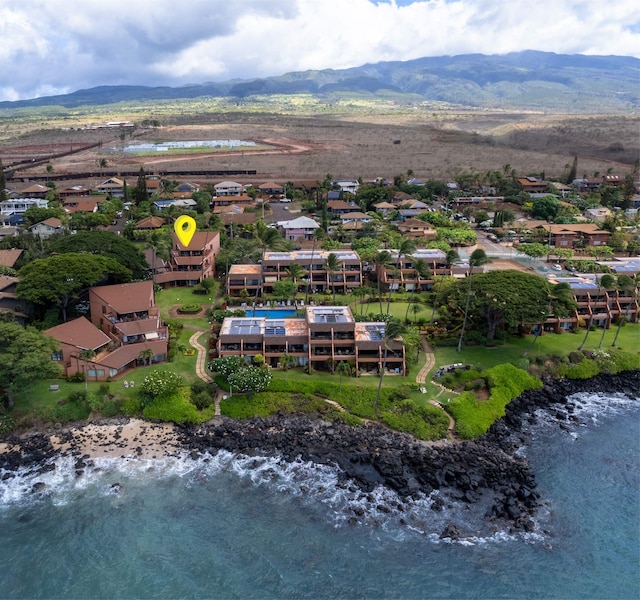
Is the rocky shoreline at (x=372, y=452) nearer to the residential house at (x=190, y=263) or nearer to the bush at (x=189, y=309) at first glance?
the bush at (x=189, y=309)

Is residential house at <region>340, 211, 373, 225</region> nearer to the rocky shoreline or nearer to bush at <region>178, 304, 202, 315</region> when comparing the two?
bush at <region>178, 304, 202, 315</region>

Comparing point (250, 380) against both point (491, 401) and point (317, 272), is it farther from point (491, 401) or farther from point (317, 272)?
point (317, 272)

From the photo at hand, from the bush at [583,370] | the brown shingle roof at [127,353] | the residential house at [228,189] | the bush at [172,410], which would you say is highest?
the residential house at [228,189]

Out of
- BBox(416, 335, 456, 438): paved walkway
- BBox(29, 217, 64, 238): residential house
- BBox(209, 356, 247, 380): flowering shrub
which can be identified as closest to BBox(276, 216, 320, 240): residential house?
BBox(29, 217, 64, 238): residential house

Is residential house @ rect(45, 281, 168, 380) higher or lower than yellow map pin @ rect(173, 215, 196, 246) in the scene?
lower

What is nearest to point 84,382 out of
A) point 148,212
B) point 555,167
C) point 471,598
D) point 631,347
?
point 471,598

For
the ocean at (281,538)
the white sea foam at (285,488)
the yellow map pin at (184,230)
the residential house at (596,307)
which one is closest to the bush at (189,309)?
the yellow map pin at (184,230)
